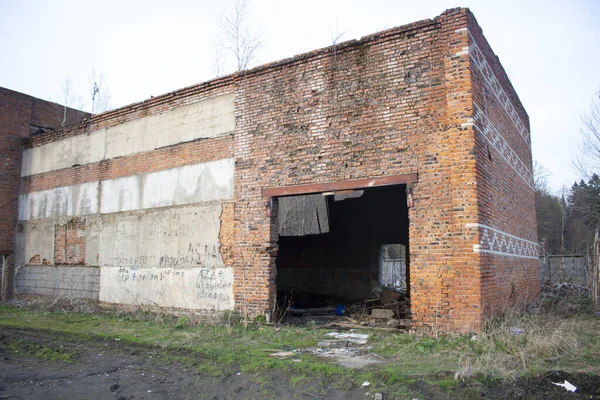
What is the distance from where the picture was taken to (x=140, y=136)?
41.2 ft

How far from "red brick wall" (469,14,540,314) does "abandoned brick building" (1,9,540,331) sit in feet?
0.26

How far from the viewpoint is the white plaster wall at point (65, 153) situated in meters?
13.8

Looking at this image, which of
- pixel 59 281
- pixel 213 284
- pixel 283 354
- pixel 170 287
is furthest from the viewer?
pixel 59 281

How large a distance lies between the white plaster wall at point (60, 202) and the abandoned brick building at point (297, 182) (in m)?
0.06

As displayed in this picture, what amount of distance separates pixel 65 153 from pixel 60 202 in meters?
1.66

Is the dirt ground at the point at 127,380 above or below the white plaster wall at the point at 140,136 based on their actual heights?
below

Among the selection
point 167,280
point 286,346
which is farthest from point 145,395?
point 167,280

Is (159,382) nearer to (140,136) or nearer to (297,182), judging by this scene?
(297,182)

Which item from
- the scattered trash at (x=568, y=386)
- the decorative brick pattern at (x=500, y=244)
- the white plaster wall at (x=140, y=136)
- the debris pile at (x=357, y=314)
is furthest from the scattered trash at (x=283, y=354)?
the white plaster wall at (x=140, y=136)

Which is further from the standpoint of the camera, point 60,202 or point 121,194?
point 60,202

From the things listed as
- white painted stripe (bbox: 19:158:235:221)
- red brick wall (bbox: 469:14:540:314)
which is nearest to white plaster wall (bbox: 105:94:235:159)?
white painted stripe (bbox: 19:158:235:221)

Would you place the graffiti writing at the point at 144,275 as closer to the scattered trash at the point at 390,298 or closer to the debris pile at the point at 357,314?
the debris pile at the point at 357,314

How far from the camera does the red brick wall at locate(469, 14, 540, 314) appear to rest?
8.27 m

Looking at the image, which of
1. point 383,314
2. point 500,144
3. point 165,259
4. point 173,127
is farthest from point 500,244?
point 173,127
